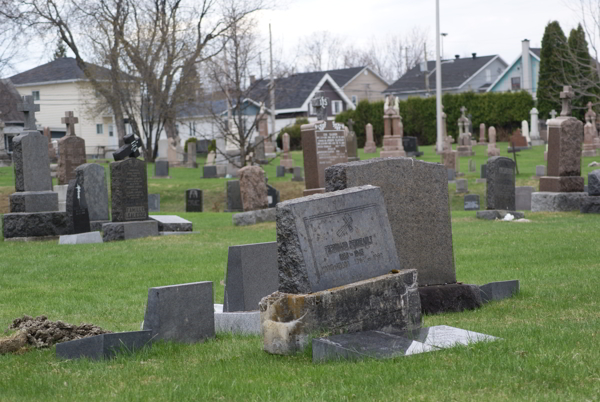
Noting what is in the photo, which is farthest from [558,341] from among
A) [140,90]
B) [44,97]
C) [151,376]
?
[44,97]

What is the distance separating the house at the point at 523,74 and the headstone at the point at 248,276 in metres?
64.1

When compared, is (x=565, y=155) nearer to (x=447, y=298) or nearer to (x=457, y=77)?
(x=447, y=298)

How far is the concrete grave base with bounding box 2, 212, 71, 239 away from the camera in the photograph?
17.7 m

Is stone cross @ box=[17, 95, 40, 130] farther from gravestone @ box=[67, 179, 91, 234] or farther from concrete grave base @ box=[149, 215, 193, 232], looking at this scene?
concrete grave base @ box=[149, 215, 193, 232]

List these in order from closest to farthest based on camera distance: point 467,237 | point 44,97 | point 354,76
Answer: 1. point 467,237
2. point 44,97
3. point 354,76

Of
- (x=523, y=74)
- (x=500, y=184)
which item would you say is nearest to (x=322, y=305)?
(x=500, y=184)

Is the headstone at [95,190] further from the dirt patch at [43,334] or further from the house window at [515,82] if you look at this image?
the house window at [515,82]

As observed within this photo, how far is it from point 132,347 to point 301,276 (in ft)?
4.62

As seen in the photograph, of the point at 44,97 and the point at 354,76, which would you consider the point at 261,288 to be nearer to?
the point at 44,97

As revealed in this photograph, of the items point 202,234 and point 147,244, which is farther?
point 202,234

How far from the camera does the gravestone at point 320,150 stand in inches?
801

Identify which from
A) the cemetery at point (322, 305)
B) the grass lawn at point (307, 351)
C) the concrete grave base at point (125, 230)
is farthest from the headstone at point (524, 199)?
the concrete grave base at point (125, 230)

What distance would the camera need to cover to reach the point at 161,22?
149 feet

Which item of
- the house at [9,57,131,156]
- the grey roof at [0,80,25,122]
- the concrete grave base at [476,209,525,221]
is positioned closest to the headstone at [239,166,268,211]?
the concrete grave base at [476,209,525,221]
